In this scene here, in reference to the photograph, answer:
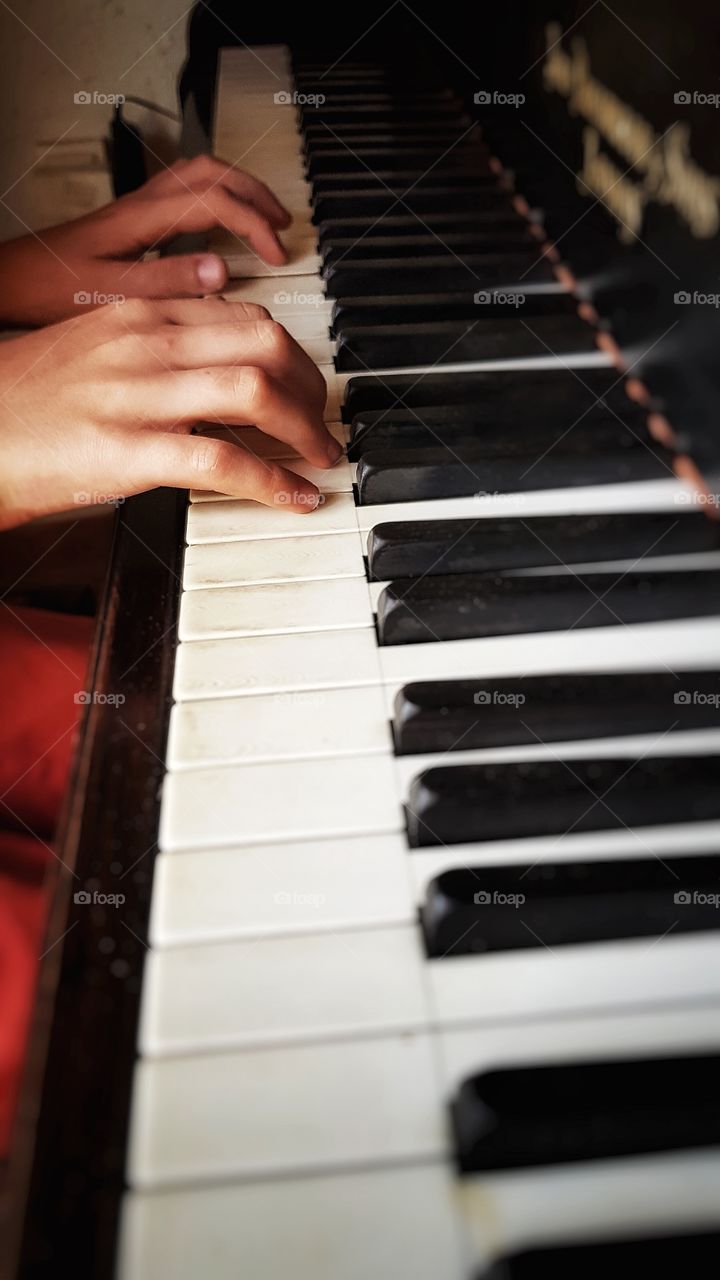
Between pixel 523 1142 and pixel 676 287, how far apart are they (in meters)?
0.69

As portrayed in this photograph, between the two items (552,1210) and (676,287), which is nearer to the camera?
(552,1210)

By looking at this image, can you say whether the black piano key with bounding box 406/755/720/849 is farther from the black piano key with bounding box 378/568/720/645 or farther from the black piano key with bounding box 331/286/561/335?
the black piano key with bounding box 331/286/561/335

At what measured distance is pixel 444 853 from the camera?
0.64 metres

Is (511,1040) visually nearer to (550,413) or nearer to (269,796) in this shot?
(269,796)

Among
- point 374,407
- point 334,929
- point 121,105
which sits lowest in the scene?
point 334,929

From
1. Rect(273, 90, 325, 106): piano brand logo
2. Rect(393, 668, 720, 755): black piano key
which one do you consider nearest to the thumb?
Rect(273, 90, 325, 106): piano brand logo

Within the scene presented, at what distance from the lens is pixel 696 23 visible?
2.53 feet

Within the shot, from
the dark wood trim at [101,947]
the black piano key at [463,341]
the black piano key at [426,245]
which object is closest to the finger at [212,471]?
the dark wood trim at [101,947]

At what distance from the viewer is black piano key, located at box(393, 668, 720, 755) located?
0.70 meters

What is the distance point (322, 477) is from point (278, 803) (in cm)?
43

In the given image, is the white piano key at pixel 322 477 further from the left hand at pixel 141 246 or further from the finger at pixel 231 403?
the left hand at pixel 141 246

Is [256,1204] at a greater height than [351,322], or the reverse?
[351,322]

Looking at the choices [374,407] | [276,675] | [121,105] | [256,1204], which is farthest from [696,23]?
[121,105]

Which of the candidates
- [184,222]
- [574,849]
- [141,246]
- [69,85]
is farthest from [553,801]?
[69,85]
